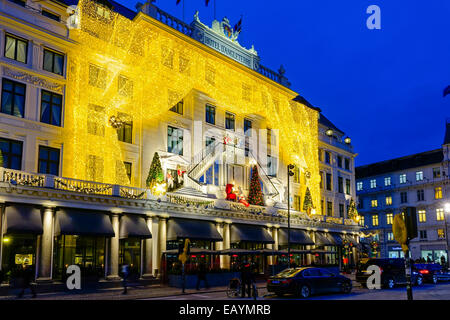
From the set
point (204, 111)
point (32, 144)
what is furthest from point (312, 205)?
point (32, 144)

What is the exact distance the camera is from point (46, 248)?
2627 centimetres

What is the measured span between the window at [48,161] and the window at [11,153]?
51.9 inches

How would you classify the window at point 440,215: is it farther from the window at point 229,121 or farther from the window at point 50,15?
the window at point 50,15

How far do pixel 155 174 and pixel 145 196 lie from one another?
1990 millimetres

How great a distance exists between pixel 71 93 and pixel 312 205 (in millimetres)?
28459

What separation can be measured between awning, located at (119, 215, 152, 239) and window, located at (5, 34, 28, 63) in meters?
12.2

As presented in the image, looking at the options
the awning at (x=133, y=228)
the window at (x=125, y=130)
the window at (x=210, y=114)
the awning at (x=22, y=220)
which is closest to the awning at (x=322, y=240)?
the window at (x=210, y=114)

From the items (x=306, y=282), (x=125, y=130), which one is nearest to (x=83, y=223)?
(x=125, y=130)

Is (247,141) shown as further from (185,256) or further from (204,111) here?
(185,256)

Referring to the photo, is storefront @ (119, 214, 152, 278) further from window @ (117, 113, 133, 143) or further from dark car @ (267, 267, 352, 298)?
dark car @ (267, 267, 352, 298)

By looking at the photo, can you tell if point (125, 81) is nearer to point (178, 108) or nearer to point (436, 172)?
point (178, 108)

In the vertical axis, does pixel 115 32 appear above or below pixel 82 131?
above

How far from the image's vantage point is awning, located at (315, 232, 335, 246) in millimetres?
48469

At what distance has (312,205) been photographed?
48.5 meters
